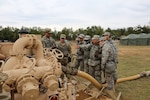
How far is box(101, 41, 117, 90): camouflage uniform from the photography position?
6.41m

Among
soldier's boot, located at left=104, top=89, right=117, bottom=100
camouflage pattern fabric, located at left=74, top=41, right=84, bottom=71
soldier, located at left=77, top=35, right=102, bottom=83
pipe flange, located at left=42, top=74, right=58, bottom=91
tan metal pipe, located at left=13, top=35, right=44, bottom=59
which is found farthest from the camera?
camouflage pattern fabric, located at left=74, top=41, right=84, bottom=71

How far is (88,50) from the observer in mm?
7777

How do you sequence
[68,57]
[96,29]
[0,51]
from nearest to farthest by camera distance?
[0,51], [68,57], [96,29]

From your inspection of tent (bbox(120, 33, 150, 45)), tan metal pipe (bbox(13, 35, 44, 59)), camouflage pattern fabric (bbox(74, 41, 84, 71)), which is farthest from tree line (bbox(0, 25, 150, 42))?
tan metal pipe (bbox(13, 35, 44, 59))

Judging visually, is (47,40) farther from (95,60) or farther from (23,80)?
(23,80)

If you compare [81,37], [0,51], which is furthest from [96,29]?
[0,51]

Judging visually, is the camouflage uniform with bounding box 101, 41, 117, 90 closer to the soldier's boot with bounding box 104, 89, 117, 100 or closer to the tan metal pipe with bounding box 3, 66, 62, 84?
the soldier's boot with bounding box 104, 89, 117, 100

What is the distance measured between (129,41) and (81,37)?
32575 millimetres

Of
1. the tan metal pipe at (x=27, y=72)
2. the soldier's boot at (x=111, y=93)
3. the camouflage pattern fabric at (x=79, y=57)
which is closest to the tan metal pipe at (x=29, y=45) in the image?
the tan metal pipe at (x=27, y=72)

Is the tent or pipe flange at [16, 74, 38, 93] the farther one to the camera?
the tent

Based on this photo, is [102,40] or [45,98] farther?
[102,40]

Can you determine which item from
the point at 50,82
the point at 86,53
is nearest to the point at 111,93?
the point at 86,53

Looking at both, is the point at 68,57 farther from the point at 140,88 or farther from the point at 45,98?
the point at 45,98

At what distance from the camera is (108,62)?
654 centimetres
